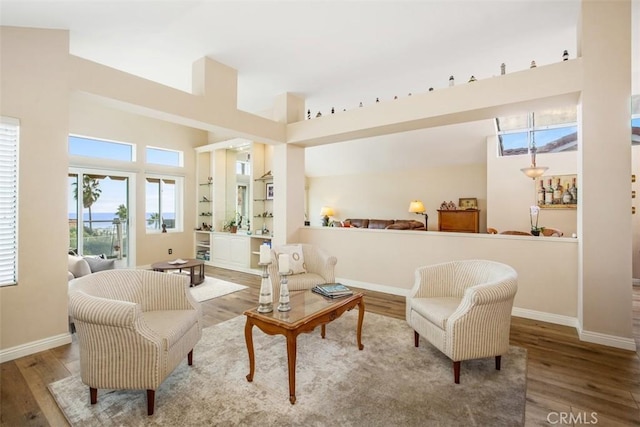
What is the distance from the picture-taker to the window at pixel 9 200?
254cm

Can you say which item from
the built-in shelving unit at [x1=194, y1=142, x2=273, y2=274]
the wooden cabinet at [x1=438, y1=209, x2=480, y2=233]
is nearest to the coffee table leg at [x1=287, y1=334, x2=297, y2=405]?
the built-in shelving unit at [x1=194, y1=142, x2=273, y2=274]

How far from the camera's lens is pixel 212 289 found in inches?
187

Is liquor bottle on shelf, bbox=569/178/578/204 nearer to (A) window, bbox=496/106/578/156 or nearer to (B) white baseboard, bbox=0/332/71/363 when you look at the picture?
(A) window, bbox=496/106/578/156

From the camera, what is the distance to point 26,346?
2611 mm

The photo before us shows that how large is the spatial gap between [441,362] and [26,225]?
12.7 feet

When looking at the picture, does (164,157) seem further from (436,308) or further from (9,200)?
(436,308)

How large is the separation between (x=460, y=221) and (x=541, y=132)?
2394 millimetres

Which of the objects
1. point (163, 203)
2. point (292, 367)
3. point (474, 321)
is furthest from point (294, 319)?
point (163, 203)

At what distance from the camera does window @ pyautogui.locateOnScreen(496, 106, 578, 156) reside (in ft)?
19.1

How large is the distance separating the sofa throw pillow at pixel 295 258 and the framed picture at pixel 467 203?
493 cm

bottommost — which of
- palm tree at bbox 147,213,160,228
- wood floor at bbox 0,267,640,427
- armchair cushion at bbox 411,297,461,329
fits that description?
wood floor at bbox 0,267,640,427

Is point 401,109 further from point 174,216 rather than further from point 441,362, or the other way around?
point 174,216

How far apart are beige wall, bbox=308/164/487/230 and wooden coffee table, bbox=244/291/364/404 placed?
222 inches

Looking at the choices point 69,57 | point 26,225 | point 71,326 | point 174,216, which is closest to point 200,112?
point 69,57
